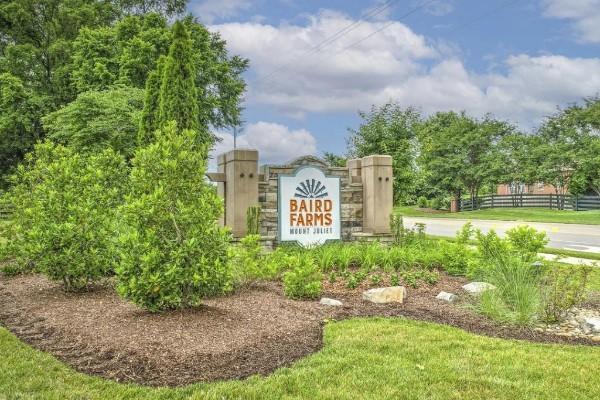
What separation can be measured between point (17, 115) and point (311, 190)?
21195 millimetres

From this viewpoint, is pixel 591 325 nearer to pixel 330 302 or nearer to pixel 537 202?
pixel 330 302

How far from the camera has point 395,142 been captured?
19.0 meters

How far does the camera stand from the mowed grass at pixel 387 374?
3.46 metres

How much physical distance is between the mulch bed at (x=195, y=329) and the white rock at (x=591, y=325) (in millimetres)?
485

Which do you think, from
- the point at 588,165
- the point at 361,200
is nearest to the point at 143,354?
the point at 361,200

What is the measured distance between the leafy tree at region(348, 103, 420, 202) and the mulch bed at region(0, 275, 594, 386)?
12373 millimetres

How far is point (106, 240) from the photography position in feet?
21.4

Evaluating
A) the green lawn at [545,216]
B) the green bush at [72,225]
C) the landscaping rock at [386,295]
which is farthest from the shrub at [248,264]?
the green lawn at [545,216]

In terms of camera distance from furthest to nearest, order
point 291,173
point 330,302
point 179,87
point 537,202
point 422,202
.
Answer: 1. point 422,202
2. point 537,202
3. point 179,87
4. point 291,173
5. point 330,302

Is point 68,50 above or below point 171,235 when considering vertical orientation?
above

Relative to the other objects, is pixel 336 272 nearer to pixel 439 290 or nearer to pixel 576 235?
pixel 439 290

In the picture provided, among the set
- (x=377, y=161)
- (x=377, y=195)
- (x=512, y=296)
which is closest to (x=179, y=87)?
(x=377, y=161)

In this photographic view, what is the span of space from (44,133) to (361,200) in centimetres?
2291

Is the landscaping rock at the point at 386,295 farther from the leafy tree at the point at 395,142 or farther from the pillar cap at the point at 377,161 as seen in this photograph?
the leafy tree at the point at 395,142
